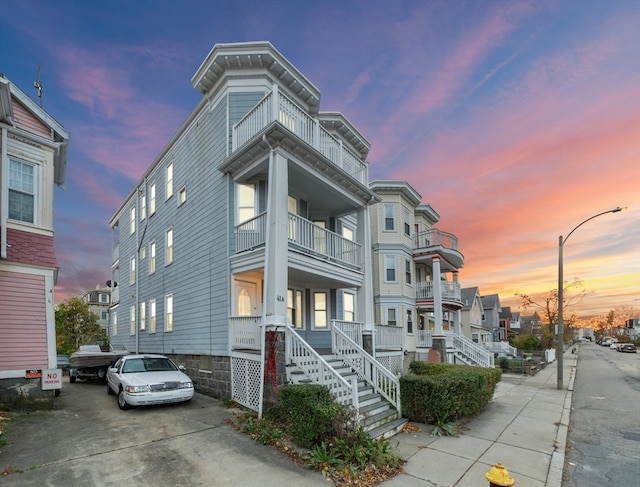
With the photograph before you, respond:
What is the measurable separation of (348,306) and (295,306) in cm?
319

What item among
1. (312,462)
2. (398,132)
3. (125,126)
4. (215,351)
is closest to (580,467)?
(312,462)

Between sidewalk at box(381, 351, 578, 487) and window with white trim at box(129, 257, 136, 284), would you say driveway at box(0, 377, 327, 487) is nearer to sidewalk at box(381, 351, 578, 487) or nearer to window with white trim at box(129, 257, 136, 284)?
sidewalk at box(381, 351, 578, 487)

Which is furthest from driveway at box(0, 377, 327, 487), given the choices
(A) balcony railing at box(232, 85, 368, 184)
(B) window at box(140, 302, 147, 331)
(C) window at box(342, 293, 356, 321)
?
(B) window at box(140, 302, 147, 331)

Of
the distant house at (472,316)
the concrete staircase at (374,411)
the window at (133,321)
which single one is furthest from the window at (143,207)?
the distant house at (472,316)

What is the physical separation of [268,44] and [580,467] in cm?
1357

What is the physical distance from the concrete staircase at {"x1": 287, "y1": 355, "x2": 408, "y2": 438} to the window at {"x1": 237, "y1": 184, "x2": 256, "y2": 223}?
5.18m

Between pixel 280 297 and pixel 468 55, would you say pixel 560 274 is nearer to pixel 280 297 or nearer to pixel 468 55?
pixel 468 55

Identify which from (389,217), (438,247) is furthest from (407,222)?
(438,247)

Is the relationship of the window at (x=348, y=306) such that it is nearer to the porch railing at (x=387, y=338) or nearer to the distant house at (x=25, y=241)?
the porch railing at (x=387, y=338)

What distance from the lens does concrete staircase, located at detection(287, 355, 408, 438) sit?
7.75 meters

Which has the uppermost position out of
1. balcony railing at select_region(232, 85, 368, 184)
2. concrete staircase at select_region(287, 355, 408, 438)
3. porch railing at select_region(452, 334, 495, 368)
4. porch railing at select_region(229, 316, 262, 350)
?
balcony railing at select_region(232, 85, 368, 184)

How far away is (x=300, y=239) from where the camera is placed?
1066 cm

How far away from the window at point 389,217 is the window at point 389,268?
1.97 m

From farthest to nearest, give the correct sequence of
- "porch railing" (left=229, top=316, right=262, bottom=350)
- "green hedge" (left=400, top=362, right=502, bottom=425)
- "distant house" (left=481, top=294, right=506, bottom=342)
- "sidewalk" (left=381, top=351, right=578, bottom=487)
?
"distant house" (left=481, top=294, right=506, bottom=342) → "porch railing" (left=229, top=316, right=262, bottom=350) → "green hedge" (left=400, top=362, right=502, bottom=425) → "sidewalk" (left=381, top=351, right=578, bottom=487)
